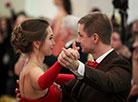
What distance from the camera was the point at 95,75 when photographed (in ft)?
6.41

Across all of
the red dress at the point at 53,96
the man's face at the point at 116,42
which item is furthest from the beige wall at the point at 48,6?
the red dress at the point at 53,96

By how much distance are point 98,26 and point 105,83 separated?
601 millimetres

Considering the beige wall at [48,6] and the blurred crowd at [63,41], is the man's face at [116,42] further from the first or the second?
the beige wall at [48,6]

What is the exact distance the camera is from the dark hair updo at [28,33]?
8.47ft

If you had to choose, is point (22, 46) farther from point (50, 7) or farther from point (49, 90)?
point (50, 7)

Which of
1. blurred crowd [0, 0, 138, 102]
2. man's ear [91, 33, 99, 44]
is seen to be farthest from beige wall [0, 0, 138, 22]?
man's ear [91, 33, 99, 44]

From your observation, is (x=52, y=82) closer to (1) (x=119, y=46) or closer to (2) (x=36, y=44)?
(2) (x=36, y=44)

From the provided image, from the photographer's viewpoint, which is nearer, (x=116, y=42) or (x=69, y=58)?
(x=69, y=58)

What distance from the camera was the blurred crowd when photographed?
12.1ft

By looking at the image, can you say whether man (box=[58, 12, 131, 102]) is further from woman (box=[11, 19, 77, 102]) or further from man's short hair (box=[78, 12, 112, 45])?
woman (box=[11, 19, 77, 102])

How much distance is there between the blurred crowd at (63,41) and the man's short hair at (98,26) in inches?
27.9

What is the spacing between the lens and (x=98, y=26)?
7.76 feet

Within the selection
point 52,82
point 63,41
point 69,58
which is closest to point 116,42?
point 63,41

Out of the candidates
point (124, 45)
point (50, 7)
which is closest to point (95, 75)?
point (124, 45)
